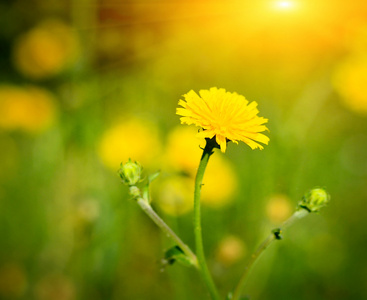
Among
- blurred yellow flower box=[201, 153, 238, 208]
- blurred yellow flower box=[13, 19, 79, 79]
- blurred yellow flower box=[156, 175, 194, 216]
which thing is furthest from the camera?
blurred yellow flower box=[13, 19, 79, 79]

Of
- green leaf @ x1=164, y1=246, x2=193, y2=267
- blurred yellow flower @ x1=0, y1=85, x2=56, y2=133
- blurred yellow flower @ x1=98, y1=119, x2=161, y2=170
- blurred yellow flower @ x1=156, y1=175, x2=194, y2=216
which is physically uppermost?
blurred yellow flower @ x1=0, y1=85, x2=56, y2=133

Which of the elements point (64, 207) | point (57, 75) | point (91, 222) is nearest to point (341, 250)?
point (91, 222)

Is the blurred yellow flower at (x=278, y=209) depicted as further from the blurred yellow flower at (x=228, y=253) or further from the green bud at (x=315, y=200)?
the green bud at (x=315, y=200)

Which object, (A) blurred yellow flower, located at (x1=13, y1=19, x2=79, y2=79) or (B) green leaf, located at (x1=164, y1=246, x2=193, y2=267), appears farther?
(A) blurred yellow flower, located at (x1=13, y1=19, x2=79, y2=79)

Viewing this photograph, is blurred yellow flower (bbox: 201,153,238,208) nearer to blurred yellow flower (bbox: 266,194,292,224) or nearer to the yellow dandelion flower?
blurred yellow flower (bbox: 266,194,292,224)

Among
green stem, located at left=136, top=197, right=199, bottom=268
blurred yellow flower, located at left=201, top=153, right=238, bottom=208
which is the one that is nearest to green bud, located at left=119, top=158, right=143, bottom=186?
green stem, located at left=136, top=197, right=199, bottom=268

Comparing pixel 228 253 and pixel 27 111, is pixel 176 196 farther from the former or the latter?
pixel 27 111

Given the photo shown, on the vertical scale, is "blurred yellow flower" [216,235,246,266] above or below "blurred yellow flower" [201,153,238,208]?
below

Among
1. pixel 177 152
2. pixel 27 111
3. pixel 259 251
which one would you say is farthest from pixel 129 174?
pixel 27 111
